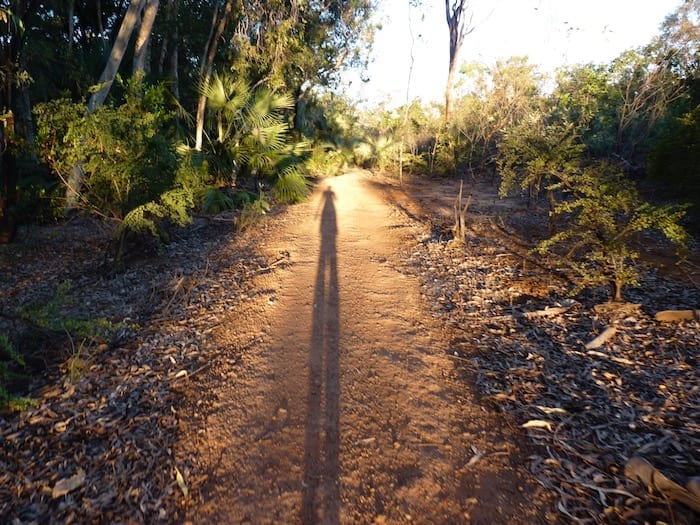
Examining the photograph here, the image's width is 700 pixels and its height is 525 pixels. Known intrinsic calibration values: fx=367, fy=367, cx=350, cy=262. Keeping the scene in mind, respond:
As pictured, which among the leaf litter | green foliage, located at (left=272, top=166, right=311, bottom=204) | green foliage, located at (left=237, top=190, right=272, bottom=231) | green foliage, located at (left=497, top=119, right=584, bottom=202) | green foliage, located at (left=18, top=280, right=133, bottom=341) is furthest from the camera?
green foliage, located at (left=272, top=166, right=311, bottom=204)

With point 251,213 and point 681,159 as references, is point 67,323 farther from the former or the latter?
point 681,159

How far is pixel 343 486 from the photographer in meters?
2.19

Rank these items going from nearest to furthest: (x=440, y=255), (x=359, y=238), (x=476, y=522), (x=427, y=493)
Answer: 1. (x=476, y=522)
2. (x=427, y=493)
3. (x=440, y=255)
4. (x=359, y=238)

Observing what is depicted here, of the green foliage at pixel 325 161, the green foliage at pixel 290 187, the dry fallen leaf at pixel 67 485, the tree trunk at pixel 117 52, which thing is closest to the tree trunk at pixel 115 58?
the tree trunk at pixel 117 52

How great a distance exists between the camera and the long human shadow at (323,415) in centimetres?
209

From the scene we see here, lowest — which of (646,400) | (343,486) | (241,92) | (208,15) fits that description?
(343,486)

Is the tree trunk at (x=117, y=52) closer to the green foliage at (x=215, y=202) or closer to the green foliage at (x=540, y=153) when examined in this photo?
the green foliage at (x=215, y=202)

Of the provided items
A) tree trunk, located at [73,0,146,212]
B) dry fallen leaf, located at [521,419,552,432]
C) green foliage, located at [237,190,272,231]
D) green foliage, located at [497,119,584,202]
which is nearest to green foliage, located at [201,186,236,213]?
green foliage, located at [237,190,272,231]

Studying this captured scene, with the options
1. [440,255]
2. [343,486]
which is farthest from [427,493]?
[440,255]

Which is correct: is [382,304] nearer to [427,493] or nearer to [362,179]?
[427,493]

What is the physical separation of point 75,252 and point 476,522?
723 cm

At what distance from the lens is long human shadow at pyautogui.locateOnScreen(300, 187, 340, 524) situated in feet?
6.86

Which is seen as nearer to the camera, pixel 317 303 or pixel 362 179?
pixel 317 303

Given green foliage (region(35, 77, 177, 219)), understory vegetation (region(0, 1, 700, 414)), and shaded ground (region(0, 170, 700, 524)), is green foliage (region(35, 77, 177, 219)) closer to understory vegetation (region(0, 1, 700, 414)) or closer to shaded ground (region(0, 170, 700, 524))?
understory vegetation (region(0, 1, 700, 414))
